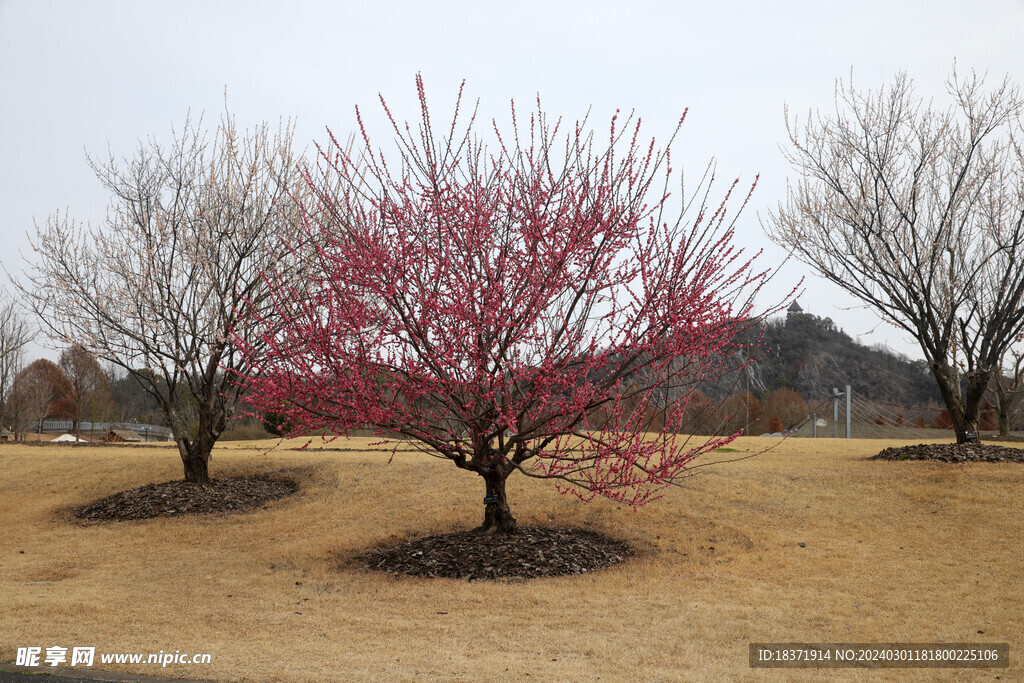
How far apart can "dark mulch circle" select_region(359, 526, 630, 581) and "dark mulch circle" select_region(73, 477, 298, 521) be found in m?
4.28

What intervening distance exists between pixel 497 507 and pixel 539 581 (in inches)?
53.0

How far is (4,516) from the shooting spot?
11805mm

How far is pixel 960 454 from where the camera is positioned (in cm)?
1249

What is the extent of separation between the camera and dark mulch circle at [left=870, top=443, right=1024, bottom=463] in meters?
12.2

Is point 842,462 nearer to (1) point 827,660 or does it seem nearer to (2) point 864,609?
→ (2) point 864,609

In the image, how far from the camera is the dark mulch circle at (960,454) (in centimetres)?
1218

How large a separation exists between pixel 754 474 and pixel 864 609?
5.80 metres

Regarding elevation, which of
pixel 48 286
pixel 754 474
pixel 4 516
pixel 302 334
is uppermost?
pixel 48 286

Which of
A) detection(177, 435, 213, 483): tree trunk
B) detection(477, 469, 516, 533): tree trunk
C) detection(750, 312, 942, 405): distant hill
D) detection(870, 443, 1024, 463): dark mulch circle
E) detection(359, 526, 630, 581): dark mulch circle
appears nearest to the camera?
detection(359, 526, 630, 581): dark mulch circle

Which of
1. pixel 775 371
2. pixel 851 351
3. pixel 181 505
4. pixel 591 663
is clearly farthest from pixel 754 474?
pixel 851 351

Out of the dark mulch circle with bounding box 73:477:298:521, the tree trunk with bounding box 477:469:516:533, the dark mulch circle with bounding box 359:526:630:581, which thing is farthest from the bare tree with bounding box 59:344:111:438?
the tree trunk with bounding box 477:469:516:533

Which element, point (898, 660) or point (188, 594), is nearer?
point (898, 660)

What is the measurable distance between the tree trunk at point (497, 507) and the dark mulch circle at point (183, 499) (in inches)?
209

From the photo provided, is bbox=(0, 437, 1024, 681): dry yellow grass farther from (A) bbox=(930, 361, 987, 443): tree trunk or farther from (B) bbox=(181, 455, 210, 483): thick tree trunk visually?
(A) bbox=(930, 361, 987, 443): tree trunk
